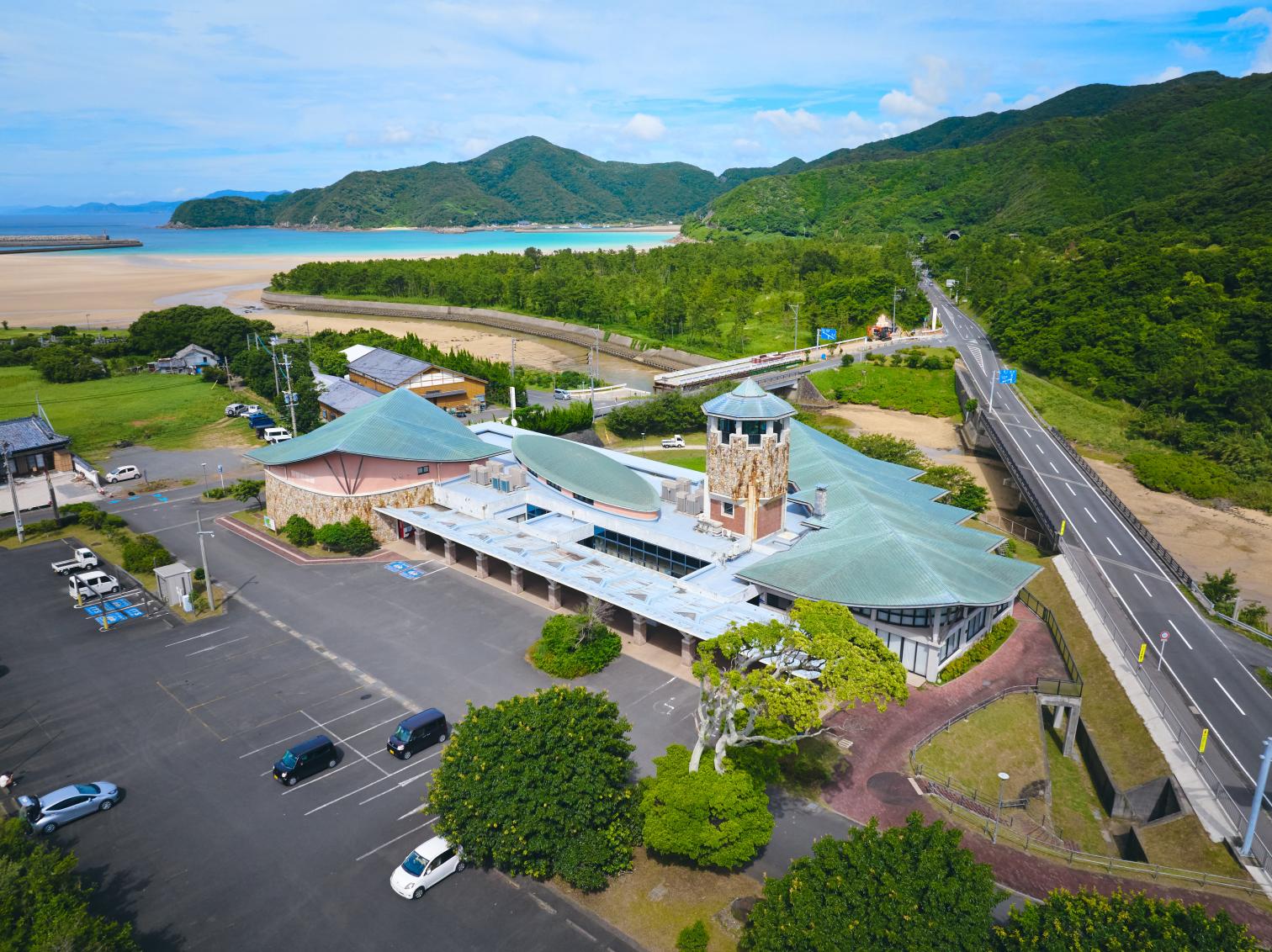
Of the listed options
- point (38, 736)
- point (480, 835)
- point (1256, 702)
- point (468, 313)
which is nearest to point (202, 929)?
point (480, 835)

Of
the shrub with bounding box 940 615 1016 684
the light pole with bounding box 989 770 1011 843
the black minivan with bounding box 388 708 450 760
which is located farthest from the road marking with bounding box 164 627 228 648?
the light pole with bounding box 989 770 1011 843

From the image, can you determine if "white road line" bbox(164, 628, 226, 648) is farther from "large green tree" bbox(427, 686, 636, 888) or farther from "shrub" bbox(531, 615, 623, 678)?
"large green tree" bbox(427, 686, 636, 888)

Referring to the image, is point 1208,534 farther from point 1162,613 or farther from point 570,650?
point 570,650

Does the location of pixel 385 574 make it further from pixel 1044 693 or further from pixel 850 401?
pixel 850 401

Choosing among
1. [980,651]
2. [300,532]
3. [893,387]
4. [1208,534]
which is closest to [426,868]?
[980,651]

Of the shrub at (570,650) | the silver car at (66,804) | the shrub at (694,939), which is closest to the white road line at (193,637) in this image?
the silver car at (66,804)

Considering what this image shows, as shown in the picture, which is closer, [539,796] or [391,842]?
[539,796]
